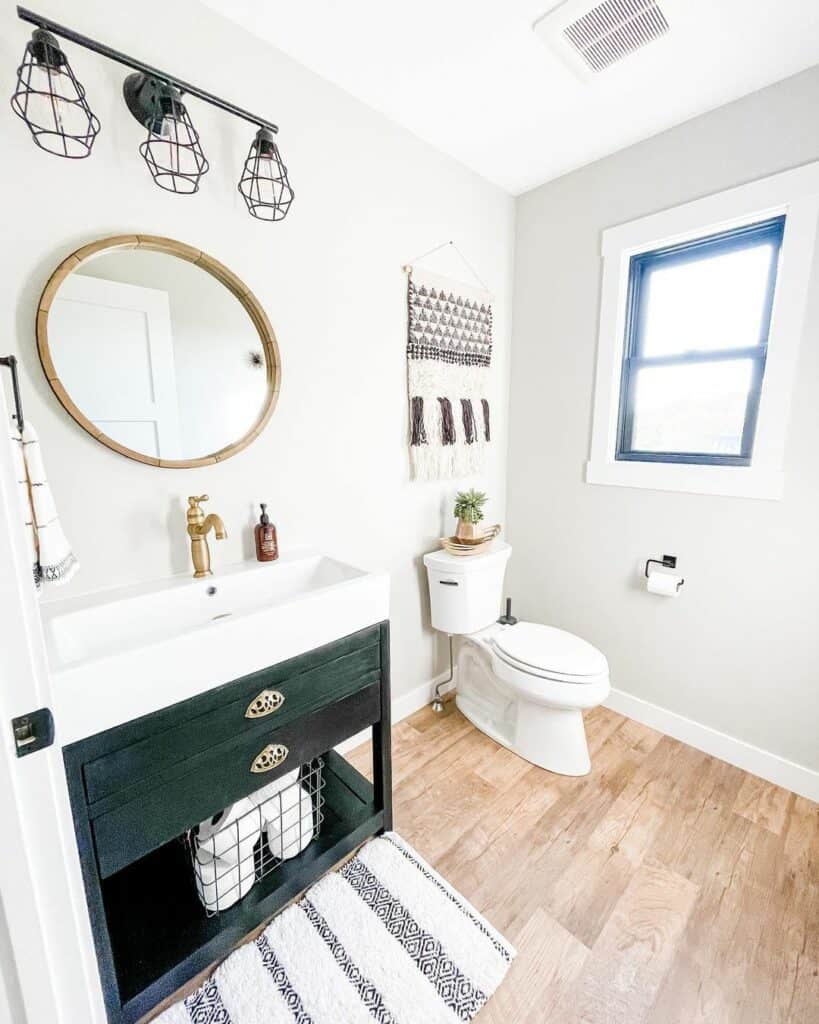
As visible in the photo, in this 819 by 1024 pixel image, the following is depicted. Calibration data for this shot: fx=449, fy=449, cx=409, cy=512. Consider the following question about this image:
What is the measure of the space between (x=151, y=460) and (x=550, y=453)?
69.1 inches

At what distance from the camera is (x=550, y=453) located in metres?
2.26

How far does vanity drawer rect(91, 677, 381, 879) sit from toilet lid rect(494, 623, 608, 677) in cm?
75

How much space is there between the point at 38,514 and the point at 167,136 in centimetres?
101

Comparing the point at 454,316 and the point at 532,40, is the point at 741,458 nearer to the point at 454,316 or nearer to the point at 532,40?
the point at 454,316

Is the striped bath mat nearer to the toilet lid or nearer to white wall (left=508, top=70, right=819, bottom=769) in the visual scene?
the toilet lid

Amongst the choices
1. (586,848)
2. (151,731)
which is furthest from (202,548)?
(586,848)

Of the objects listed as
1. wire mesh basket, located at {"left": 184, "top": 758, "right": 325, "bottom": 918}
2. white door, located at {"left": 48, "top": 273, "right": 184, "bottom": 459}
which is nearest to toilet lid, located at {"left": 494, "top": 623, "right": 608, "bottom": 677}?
wire mesh basket, located at {"left": 184, "top": 758, "right": 325, "bottom": 918}

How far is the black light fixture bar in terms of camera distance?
939 millimetres

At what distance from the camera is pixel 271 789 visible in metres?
1.33

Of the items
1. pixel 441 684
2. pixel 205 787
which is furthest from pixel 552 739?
pixel 205 787

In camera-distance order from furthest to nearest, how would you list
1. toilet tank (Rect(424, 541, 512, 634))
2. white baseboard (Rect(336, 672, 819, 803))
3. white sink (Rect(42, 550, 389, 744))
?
toilet tank (Rect(424, 541, 512, 634))
white baseboard (Rect(336, 672, 819, 803))
white sink (Rect(42, 550, 389, 744))

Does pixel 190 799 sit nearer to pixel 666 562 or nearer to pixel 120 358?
pixel 120 358

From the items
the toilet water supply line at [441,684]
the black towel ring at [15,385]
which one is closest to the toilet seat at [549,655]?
the toilet water supply line at [441,684]

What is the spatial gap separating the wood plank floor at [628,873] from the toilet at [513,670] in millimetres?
99
